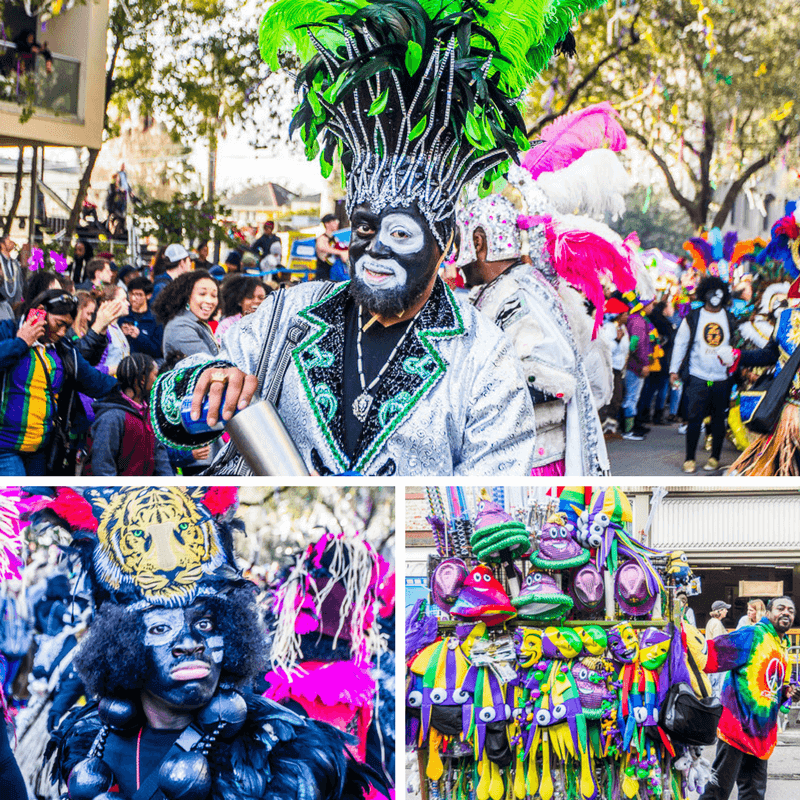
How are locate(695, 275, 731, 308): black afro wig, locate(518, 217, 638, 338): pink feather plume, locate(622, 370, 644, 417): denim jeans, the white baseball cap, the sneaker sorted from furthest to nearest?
locate(622, 370, 644, 417): denim jeans < the sneaker < locate(695, 275, 731, 308): black afro wig < the white baseball cap < locate(518, 217, 638, 338): pink feather plume

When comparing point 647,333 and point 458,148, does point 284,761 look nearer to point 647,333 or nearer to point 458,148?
point 458,148

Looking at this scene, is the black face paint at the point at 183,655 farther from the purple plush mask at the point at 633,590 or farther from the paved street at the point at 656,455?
the paved street at the point at 656,455

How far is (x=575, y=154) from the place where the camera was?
16.3 feet

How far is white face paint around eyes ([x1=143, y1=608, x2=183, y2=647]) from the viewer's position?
7.53 feet

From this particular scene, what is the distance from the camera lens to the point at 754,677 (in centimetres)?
245

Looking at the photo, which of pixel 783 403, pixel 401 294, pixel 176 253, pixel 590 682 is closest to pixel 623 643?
pixel 590 682

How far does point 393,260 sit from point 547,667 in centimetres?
103

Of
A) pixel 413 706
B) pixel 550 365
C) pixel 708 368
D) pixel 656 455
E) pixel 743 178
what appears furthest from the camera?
pixel 743 178

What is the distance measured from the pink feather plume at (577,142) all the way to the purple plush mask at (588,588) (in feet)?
9.38

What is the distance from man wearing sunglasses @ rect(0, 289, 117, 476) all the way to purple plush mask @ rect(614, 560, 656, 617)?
112 inches

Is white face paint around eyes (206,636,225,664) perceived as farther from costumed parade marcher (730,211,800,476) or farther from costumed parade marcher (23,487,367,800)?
costumed parade marcher (730,211,800,476)

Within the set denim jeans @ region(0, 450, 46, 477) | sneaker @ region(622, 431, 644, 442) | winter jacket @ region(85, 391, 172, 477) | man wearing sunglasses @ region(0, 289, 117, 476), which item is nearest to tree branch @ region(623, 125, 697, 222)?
sneaker @ region(622, 431, 644, 442)

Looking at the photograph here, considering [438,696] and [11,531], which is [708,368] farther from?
[11,531]

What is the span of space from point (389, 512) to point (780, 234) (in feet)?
15.3
